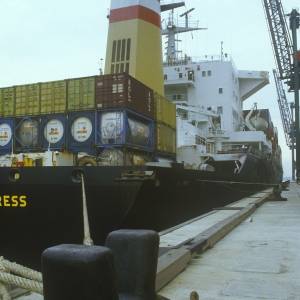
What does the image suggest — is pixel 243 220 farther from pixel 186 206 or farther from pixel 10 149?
pixel 10 149

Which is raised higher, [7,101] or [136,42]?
[136,42]

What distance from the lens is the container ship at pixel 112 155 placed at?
8.47m

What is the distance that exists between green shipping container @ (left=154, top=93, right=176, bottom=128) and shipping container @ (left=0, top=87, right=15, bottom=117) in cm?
514

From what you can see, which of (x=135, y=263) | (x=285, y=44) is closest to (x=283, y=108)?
(x=285, y=44)

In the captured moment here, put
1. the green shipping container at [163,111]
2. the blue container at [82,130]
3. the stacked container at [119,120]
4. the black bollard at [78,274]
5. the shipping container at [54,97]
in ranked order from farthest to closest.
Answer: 1. the green shipping container at [163,111]
2. the shipping container at [54,97]
3. the blue container at [82,130]
4. the stacked container at [119,120]
5. the black bollard at [78,274]

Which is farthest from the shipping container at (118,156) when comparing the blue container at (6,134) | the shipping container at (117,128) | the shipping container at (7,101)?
the shipping container at (7,101)

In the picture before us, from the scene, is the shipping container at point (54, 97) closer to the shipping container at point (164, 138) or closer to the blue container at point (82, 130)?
the blue container at point (82, 130)

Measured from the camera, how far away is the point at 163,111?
1493 centimetres

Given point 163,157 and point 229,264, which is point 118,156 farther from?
point 229,264

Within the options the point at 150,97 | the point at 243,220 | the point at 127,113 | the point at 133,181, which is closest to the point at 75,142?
the point at 127,113

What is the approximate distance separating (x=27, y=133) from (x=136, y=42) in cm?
728

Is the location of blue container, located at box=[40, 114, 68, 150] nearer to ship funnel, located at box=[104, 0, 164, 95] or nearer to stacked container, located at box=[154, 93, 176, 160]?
stacked container, located at box=[154, 93, 176, 160]

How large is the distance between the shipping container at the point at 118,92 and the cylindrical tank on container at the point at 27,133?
7.91ft

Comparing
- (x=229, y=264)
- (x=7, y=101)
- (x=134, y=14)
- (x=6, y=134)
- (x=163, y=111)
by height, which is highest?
(x=134, y=14)
